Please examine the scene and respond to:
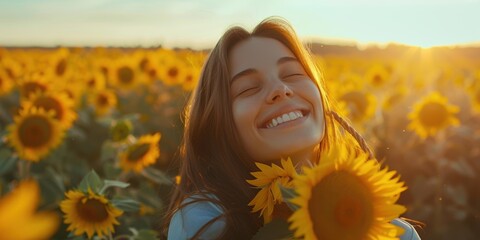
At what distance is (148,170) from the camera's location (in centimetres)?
409

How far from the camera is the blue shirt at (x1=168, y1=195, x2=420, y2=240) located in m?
1.76

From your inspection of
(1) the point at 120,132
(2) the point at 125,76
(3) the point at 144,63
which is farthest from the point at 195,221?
(3) the point at 144,63

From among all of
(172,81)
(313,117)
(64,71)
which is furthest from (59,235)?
(172,81)

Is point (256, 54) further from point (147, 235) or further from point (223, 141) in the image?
point (147, 235)

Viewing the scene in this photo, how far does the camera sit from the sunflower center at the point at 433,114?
17.6 feet

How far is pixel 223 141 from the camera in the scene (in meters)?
2.15

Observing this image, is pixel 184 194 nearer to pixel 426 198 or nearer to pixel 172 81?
pixel 426 198

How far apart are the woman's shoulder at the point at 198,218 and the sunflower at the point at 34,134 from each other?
2406mm

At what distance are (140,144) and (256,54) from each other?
187 centimetres

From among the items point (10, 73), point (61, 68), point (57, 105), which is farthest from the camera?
point (61, 68)

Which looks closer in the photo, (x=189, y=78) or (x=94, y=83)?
(x=94, y=83)

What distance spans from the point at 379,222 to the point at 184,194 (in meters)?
0.89

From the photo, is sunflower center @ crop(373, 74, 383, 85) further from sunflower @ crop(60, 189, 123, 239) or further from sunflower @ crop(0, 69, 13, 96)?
sunflower @ crop(60, 189, 123, 239)

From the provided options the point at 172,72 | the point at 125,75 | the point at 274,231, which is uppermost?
the point at 125,75
